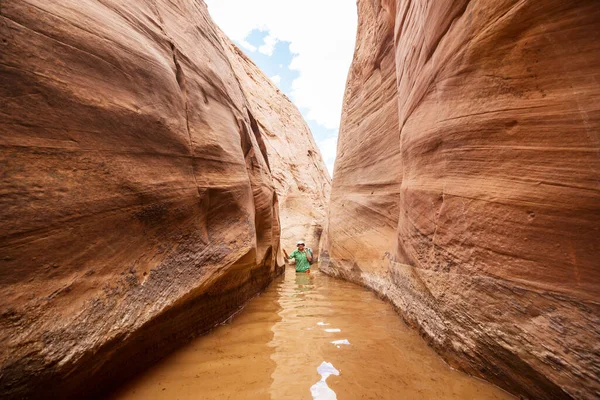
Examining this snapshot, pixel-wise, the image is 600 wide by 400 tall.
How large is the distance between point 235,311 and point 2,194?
9.75ft

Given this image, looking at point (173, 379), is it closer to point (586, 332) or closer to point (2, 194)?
point (2, 194)

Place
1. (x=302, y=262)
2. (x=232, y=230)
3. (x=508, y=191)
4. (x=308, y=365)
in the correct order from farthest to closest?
(x=302, y=262) < (x=232, y=230) < (x=308, y=365) < (x=508, y=191)

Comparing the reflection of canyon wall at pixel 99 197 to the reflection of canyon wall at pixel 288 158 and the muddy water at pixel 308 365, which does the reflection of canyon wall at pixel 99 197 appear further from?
the reflection of canyon wall at pixel 288 158

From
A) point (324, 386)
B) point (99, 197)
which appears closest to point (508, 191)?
point (324, 386)

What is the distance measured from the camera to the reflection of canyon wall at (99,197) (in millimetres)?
1489

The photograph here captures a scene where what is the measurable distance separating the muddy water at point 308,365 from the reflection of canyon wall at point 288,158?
10.6 meters

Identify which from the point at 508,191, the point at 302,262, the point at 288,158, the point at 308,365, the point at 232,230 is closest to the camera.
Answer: the point at 508,191

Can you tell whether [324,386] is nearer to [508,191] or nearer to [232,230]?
[508,191]

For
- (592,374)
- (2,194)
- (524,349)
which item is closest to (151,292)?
(2,194)

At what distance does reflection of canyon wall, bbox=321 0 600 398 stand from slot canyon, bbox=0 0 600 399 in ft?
→ 0.04

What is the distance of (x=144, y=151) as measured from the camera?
2.28 meters

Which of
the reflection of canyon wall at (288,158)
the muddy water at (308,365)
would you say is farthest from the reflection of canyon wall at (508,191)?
the reflection of canyon wall at (288,158)

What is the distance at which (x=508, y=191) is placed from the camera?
6.11 ft

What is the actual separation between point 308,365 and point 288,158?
17062mm
